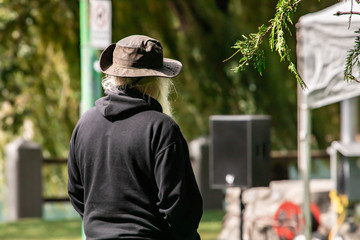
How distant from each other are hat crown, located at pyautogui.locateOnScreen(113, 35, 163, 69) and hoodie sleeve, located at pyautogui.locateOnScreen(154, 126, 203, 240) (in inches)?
13.6

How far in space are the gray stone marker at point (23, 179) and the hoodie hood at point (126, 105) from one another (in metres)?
10.5

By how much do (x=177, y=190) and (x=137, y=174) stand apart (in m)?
0.15

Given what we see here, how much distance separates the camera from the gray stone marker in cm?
1327

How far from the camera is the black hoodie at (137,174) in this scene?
286 cm

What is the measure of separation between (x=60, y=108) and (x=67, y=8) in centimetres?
215

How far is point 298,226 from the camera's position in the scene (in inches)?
342

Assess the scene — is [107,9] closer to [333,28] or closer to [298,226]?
[333,28]

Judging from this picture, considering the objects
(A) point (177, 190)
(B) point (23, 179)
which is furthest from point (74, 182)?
(B) point (23, 179)

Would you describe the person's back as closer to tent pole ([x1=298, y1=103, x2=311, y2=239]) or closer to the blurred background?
tent pole ([x1=298, y1=103, x2=311, y2=239])

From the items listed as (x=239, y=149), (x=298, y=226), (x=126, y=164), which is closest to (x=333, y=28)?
(x=239, y=149)

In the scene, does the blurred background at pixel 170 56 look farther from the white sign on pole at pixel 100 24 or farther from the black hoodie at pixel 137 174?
the black hoodie at pixel 137 174

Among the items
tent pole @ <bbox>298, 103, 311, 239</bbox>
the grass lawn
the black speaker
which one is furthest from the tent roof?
the grass lawn

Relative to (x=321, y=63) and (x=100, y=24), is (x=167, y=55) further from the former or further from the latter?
(x=321, y=63)

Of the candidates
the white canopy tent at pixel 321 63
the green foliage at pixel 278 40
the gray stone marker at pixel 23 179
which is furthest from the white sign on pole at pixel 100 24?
the gray stone marker at pixel 23 179
